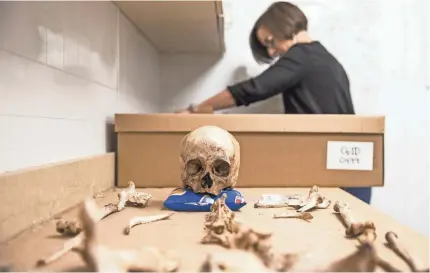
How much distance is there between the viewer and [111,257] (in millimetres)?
401

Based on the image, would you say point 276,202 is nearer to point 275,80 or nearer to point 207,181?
point 207,181

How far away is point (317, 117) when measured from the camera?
1181mm

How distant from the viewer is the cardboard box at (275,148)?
1156 mm

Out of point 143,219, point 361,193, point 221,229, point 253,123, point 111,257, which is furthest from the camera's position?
point 361,193

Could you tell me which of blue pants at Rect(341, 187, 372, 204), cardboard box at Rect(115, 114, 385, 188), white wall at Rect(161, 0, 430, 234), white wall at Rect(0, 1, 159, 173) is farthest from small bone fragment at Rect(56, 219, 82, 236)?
white wall at Rect(161, 0, 430, 234)

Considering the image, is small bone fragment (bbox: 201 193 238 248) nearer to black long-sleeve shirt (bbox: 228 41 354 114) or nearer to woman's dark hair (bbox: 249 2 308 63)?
black long-sleeve shirt (bbox: 228 41 354 114)

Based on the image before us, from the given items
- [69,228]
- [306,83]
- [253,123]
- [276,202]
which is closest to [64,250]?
[69,228]

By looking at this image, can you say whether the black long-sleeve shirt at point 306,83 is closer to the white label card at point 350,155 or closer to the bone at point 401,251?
the white label card at point 350,155

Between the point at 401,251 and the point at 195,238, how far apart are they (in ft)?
0.71

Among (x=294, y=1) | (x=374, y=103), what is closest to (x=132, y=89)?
(x=294, y=1)

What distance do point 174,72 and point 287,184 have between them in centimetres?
83

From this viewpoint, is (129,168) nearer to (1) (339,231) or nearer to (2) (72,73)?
(2) (72,73)

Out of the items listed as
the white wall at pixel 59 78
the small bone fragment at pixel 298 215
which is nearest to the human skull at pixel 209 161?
the small bone fragment at pixel 298 215

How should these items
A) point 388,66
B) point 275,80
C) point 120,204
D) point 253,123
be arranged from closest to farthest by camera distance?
1. point 120,204
2. point 253,123
3. point 275,80
4. point 388,66
